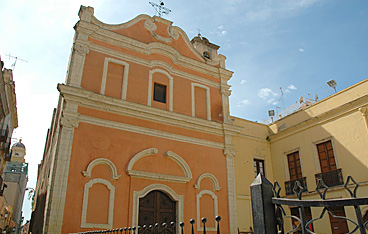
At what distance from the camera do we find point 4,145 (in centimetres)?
1942

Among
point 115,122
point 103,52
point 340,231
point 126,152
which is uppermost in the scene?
point 103,52

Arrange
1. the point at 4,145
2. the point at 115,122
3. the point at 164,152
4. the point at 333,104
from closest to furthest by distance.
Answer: the point at 115,122 → the point at 164,152 → the point at 333,104 → the point at 4,145

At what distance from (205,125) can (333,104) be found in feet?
17.6

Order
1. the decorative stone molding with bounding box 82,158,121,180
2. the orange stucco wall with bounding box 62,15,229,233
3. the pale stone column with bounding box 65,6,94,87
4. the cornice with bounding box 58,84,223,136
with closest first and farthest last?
1. the orange stucco wall with bounding box 62,15,229,233
2. the decorative stone molding with bounding box 82,158,121,180
3. the cornice with bounding box 58,84,223,136
4. the pale stone column with bounding box 65,6,94,87

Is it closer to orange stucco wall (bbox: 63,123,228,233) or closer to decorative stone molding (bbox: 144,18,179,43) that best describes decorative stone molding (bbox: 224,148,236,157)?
orange stucco wall (bbox: 63,123,228,233)

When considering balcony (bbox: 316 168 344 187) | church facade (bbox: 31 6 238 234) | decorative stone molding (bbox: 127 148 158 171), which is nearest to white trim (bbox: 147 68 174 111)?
church facade (bbox: 31 6 238 234)

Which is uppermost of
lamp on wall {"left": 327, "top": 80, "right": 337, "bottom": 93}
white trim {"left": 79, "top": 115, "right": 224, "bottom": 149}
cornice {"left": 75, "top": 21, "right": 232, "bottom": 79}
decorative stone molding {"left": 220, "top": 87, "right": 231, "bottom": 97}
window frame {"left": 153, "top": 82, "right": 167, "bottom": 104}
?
cornice {"left": 75, "top": 21, "right": 232, "bottom": 79}

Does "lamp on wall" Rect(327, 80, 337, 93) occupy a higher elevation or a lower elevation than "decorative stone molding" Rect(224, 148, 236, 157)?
higher

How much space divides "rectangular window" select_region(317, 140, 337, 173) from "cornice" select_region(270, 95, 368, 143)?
37.8 inches

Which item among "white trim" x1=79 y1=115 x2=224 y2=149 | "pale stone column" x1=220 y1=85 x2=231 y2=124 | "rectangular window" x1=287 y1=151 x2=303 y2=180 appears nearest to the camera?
"white trim" x1=79 y1=115 x2=224 y2=149

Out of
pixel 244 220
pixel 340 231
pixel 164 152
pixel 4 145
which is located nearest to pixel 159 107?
pixel 164 152

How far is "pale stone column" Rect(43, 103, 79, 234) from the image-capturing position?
8906 mm

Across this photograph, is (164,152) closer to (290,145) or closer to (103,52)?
(103,52)

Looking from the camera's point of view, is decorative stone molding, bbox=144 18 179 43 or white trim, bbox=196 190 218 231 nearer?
white trim, bbox=196 190 218 231
